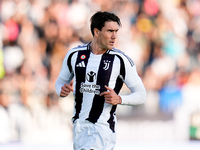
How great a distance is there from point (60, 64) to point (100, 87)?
514cm

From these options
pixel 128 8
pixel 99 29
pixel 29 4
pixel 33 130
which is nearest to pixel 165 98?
pixel 128 8

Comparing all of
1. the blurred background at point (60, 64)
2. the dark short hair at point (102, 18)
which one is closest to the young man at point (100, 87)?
the dark short hair at point (102, 18)

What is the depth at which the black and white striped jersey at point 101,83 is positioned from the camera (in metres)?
4.42

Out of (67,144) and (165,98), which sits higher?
(165,98)

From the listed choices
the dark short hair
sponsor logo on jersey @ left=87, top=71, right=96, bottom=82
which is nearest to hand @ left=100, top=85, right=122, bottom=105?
sponsor logo on jersey @ left=87, top=71, right=96, bottom=82

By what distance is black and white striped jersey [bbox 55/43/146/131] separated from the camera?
4.42m

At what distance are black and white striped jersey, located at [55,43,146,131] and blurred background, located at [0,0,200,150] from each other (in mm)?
4852

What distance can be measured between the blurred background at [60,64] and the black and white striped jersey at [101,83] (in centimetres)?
485

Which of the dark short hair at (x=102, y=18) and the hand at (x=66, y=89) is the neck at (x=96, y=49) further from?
the hand at (x=66, y=89)

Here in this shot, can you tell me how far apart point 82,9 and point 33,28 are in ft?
3.33

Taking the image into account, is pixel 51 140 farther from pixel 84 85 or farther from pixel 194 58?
pixel 84 85

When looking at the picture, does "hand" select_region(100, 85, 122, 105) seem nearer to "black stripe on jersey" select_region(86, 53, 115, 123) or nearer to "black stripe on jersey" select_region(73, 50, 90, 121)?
"black stripe on jersey" select_region(86, 53, 115, 123)

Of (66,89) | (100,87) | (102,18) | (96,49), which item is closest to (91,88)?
(100,87)

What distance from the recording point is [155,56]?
31.0 feet
